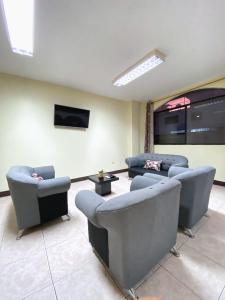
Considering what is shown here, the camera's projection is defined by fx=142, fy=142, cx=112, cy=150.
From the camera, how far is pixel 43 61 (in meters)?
2.76

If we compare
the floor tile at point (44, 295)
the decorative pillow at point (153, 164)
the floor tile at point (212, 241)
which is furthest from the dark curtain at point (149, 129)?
the floor tile at point (44, 295)

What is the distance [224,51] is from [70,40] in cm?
266

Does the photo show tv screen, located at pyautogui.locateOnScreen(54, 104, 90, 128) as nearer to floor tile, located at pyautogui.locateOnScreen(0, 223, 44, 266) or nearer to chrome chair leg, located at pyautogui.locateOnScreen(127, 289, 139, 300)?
floor tile, located at pyautogui.locateOnScreen(0, 223, 44, 266)

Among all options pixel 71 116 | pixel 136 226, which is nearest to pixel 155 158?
pixel 71 116

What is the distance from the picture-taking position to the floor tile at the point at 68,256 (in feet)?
4.68

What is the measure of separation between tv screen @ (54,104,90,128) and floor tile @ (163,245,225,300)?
373 centimetres

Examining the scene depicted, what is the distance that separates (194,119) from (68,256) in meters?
4.54

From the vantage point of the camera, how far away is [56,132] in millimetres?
3979

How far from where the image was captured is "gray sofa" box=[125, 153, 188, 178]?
3.76m

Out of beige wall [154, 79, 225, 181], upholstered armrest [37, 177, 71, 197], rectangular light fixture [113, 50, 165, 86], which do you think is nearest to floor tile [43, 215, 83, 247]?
upholstered armrest [37, 177, 71, 197]

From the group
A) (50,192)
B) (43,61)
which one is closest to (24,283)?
(50,192)

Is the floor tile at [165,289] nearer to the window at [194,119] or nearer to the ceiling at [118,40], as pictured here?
the ceiling at [118,40]

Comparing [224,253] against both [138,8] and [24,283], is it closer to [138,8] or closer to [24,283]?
[24,283]

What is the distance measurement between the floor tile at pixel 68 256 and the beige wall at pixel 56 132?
97.8 inches
